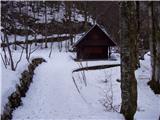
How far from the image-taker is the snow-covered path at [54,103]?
43.1 feet

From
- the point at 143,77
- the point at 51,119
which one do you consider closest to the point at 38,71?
the point at 143,77

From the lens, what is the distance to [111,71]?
88.1 ft

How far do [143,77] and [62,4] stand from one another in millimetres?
55025

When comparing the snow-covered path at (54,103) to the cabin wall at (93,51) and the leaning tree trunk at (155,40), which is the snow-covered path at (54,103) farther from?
the cabin wall at (93,51)

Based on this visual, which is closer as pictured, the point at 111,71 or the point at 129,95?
the point at 129,95

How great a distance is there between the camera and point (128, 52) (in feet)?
38.8

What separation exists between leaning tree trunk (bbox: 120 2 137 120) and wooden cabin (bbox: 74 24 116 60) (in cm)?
2584

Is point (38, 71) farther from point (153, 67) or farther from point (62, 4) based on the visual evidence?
point (62, 4)

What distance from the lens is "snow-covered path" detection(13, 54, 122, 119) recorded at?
43.1ft

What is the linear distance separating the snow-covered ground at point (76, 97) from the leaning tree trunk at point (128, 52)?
91 centimetres

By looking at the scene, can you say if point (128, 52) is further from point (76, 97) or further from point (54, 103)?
point (76, 97)

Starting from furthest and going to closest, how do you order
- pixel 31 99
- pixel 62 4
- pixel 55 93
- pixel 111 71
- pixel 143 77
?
pixel 62 4, pixel 111 71, pixel 143 77, pixel 55 93, pixel 31 99

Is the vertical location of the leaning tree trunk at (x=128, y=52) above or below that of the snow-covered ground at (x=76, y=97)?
above

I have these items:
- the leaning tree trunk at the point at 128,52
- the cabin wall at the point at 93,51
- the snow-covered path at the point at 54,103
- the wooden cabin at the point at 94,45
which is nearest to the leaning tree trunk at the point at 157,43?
the snow-covered path at the point at 54,103
